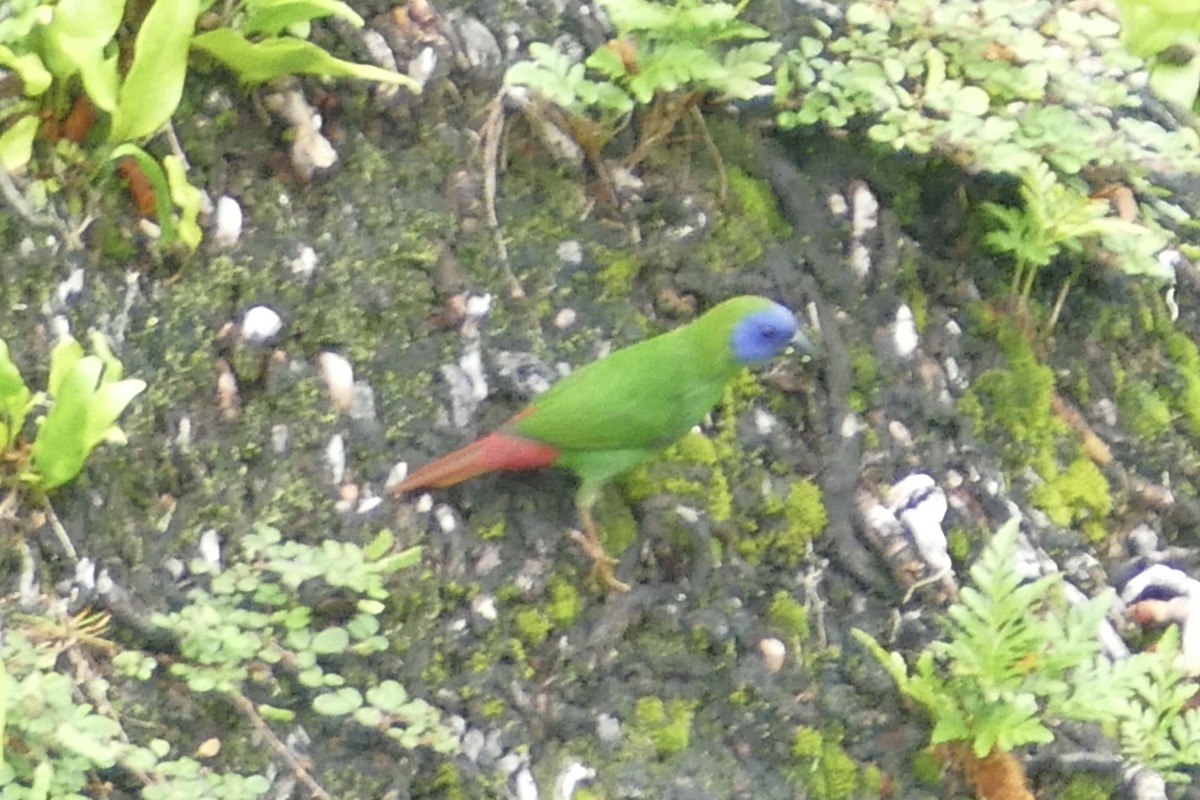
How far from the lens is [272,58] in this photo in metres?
1.58

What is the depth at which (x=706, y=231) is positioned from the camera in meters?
1.94

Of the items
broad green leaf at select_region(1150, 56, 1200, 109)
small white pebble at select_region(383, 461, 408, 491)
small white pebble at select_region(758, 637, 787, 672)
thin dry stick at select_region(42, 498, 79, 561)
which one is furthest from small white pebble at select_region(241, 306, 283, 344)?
broad green leaf at select_region(1150, 56, 1200, 109)

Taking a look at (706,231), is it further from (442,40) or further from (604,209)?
(442,40)

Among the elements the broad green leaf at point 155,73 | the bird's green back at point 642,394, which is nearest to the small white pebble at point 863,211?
the bird's green back at point 642,394

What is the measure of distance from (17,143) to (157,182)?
17cm

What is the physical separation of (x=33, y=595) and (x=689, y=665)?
832 mm

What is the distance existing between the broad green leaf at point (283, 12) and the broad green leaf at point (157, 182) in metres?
0.24

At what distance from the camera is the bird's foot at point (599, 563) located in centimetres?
161

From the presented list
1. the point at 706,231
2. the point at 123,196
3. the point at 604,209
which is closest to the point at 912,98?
the point at 706,231

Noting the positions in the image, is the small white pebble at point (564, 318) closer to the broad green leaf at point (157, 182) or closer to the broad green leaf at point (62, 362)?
the broad green leaf at point (157, 182)

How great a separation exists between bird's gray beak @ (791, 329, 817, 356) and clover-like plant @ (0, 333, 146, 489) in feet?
2.96

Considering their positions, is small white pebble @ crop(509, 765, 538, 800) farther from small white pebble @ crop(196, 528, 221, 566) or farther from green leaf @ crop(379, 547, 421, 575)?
small white pebble @ crop(196, 528, 221, 566)

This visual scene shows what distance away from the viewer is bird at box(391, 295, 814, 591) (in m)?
1.57

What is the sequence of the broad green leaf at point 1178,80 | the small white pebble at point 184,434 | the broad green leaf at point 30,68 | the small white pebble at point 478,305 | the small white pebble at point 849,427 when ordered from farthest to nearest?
the broad green leaf at point 1178,80 → the small white pebble at point 849,427 → the small white pebble at point 478,305 → the small white pebble at point 184,434 → the broad green leaf at point 30,68
